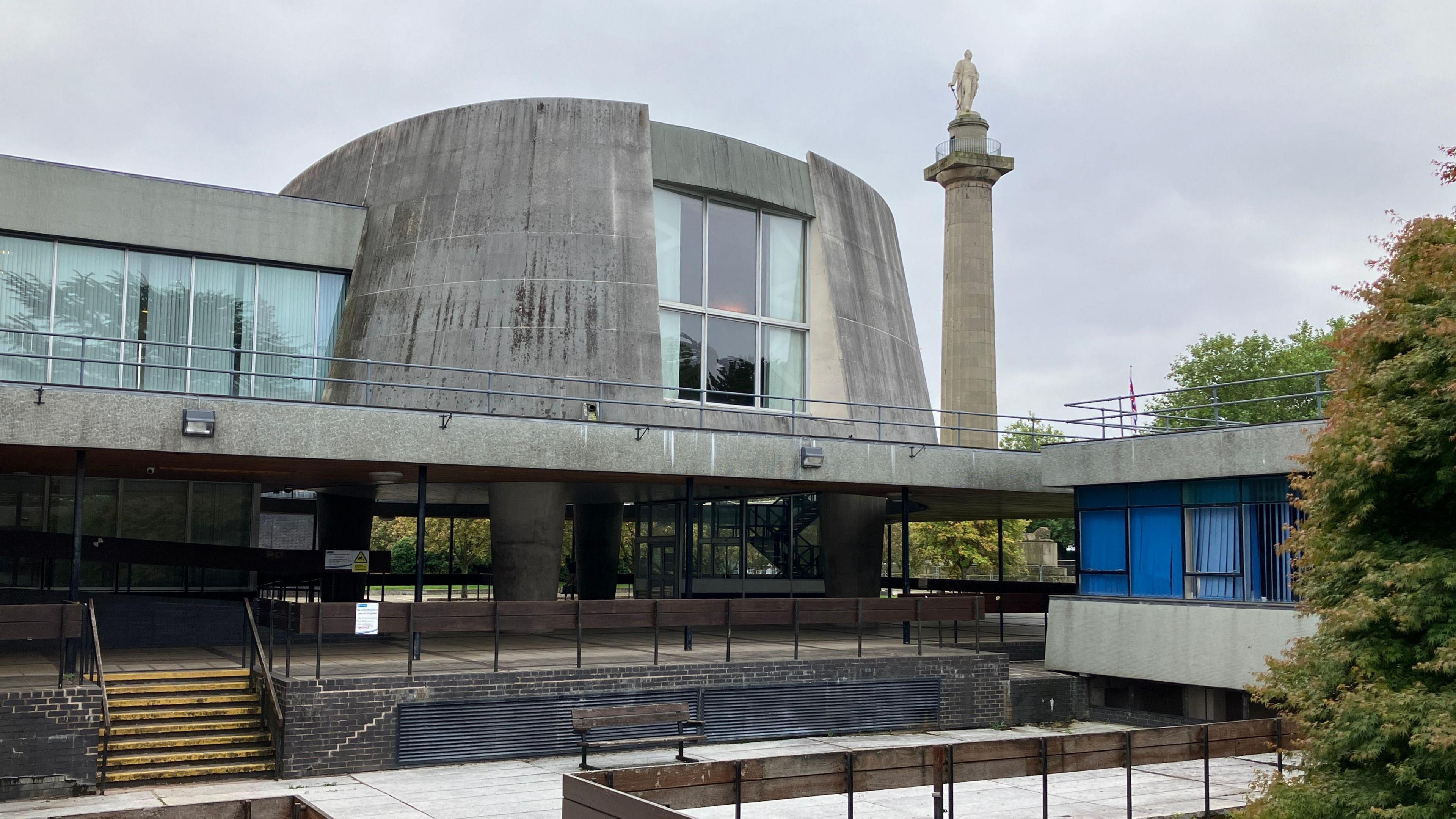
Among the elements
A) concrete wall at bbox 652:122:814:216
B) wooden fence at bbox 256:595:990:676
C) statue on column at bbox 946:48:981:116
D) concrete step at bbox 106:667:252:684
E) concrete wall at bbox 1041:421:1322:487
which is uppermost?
statue on column at bbox 946:48:981:116

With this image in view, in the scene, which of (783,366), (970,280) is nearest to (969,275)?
(970,280)

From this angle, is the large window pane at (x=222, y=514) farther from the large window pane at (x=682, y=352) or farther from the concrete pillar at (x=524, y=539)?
the large window pane at (x=682, y=352)

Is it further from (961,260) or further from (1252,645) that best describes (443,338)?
(961,260)

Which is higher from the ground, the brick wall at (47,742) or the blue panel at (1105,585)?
the blue panel at (1105,585)

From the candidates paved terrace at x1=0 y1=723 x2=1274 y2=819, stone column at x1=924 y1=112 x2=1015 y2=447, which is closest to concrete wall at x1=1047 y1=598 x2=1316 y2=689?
paved terrace at x1=0 y1=723 x2=1274 y2=819

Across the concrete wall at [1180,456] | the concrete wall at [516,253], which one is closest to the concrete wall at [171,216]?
the concrete wall at [516,253]

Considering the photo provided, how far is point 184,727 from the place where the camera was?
50.4ft

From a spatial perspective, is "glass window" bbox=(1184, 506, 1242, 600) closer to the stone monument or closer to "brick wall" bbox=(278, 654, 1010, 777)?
"brick wall" bbox=(278, 654, 1010, 777)

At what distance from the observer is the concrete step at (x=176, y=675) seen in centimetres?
1631

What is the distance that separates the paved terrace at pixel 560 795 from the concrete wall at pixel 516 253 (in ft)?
26.1

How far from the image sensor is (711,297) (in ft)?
80.2

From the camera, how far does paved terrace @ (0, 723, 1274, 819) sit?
13172mm

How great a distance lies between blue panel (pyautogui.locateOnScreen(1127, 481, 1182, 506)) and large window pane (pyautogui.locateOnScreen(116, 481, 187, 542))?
701 inches

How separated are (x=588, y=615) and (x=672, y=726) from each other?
214cm
